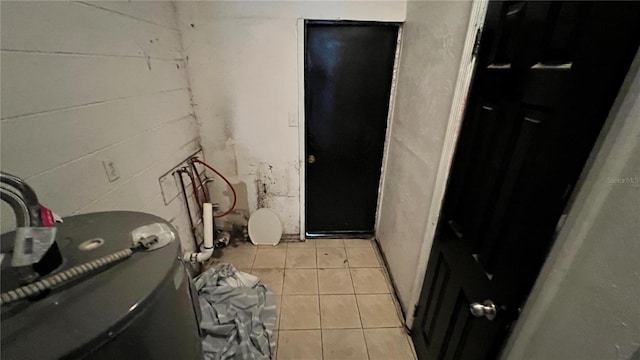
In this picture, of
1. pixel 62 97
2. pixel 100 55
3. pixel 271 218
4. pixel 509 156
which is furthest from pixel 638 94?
pixel 271 218

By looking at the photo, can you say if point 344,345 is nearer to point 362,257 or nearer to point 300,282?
point 300,282

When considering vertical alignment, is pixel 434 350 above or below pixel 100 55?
below

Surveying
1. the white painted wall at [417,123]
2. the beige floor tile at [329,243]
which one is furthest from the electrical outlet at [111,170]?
the beige floor tile at [329,243]

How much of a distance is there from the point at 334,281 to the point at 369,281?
11.2 inches

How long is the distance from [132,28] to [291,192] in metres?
1.55

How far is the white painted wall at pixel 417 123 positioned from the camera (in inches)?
48.4

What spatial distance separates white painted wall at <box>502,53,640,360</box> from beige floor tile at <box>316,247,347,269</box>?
1641 mm

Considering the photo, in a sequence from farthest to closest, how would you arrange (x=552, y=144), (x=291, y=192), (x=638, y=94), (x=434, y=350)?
(x=291, y=192) → (x=434, y=350) → (x=552, y=144) → (x=638, y=94)

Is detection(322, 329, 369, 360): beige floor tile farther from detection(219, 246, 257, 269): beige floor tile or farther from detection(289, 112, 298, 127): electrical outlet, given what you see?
detection(289, 112, 298, 127): electrical outlet

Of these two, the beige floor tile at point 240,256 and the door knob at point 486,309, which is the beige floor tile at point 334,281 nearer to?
the beige floor tile at point 240,256

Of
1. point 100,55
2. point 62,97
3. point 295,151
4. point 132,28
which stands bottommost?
point 295,151

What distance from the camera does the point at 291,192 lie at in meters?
2.35

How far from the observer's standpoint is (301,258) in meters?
2.28

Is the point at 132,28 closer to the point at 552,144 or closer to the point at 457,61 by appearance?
the point at 457,61
